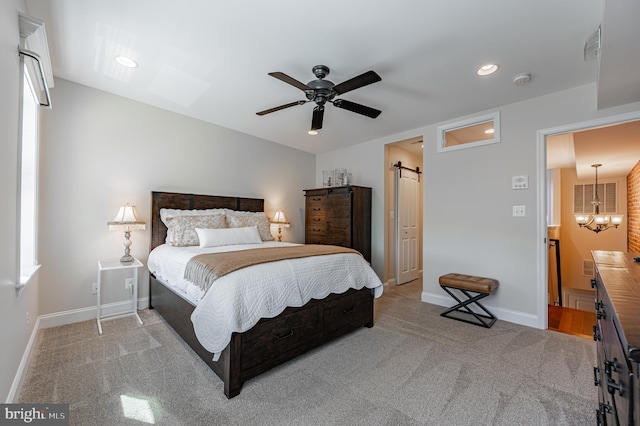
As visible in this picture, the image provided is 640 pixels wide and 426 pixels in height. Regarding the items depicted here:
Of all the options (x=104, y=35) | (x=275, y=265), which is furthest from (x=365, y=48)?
(x=104, y=35)

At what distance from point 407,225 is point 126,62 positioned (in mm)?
4472

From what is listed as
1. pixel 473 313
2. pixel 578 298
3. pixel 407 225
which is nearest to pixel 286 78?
pixel 473 313

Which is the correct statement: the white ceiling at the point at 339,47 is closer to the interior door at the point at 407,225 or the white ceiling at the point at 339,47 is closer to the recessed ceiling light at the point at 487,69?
the recessed ceiling light at the point at 487,69

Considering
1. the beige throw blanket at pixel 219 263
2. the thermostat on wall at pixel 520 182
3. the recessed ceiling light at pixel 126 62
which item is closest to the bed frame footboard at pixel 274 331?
the beige throw blanket at pixel 219 263

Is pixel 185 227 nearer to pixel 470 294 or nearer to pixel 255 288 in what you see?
pixel 255 288

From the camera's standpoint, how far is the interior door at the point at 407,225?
15.5ft

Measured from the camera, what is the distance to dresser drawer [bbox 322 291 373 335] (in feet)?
7.97

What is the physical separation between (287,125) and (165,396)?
333 cm

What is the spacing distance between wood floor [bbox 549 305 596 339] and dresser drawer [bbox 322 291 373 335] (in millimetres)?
2067

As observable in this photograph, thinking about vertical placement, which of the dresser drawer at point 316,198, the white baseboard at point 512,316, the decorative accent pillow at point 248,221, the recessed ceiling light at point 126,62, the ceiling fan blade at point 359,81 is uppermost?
the recessed ceiling light at point 126,62

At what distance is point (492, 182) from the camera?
129 inches

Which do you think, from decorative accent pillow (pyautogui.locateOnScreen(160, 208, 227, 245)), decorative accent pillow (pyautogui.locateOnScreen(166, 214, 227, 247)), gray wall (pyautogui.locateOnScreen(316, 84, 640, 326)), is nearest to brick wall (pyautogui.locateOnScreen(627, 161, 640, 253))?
gray wall (pyautogui.locateOnScreen(316, 84, 640, 326))

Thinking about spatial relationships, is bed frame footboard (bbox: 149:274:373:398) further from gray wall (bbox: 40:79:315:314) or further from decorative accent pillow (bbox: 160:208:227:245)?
gray wall (bbox: 40:79:315:314)

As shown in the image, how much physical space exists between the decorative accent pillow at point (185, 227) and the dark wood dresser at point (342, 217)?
1901mm
